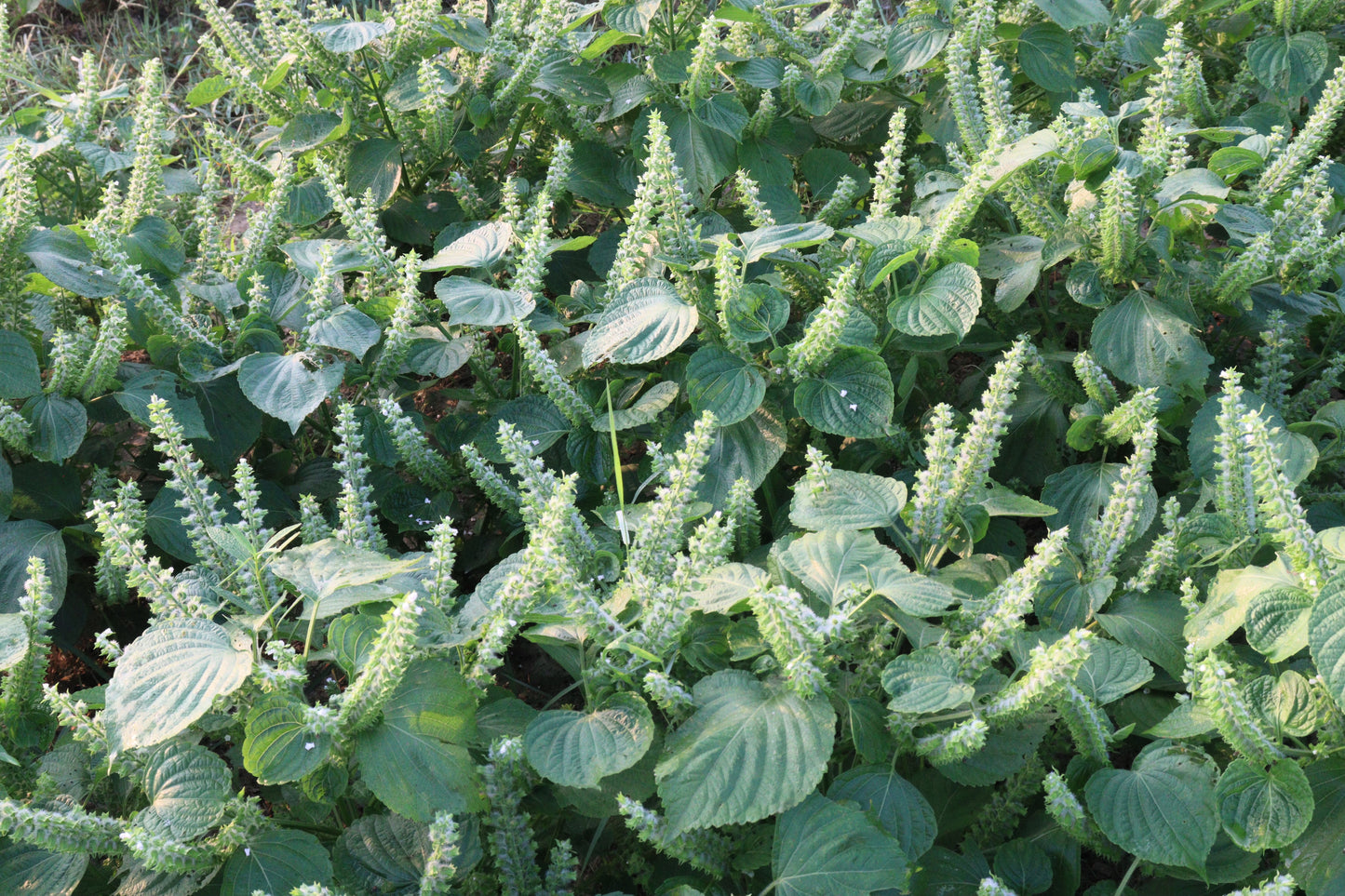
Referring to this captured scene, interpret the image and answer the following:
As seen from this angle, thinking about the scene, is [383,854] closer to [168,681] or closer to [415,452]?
[168,681]

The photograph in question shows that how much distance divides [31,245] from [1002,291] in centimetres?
252

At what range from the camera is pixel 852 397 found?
2.39 m

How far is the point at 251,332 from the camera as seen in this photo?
8.93 ft

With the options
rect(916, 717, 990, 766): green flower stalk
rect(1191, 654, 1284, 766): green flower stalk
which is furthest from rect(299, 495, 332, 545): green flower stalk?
rect(1191, 654, 1284, 766): green flower stalk

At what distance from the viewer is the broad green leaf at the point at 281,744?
1677 millimetres

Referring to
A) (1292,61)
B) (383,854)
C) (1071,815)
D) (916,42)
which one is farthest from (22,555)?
(1292,61)

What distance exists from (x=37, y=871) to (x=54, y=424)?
1.13 metres

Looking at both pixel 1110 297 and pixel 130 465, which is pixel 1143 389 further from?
pixel 130 465

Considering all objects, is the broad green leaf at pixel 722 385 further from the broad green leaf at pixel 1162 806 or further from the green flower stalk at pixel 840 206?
the broad green leaf at pixel 1162 806

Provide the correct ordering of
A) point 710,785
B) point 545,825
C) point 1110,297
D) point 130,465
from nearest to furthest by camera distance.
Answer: point 710,785 < point 545,825 < point 1110,297 < point 130,465

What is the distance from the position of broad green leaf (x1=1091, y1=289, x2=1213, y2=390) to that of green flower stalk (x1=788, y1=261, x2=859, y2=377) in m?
0.68

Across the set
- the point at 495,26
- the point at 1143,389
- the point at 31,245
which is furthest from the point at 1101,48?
the point at 31,245

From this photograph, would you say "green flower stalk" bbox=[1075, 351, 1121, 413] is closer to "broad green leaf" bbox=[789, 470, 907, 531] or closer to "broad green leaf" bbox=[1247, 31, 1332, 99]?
"broad green leaf" bbox=[789, 470, 907, 531]

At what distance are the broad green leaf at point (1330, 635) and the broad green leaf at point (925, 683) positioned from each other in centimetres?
53
